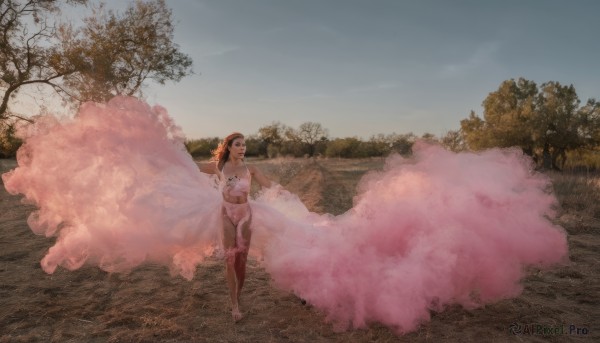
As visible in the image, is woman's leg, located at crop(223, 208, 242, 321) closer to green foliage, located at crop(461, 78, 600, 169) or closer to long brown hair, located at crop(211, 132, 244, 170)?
long brown hair, located at crop(211, 132, 244, 170)

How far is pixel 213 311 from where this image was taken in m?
5.41

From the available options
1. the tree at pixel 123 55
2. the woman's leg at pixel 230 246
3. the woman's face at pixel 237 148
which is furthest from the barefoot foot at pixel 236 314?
the tree at pixel 123 55

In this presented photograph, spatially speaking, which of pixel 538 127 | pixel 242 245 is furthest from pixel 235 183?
pixel 538 127

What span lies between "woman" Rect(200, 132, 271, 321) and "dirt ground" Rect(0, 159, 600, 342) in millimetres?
616

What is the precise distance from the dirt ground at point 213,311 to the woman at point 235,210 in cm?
62

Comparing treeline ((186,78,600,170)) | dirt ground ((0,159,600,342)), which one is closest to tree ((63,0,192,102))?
dirt ground ((0,159,600,342))

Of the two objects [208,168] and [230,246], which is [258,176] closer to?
[208,168]

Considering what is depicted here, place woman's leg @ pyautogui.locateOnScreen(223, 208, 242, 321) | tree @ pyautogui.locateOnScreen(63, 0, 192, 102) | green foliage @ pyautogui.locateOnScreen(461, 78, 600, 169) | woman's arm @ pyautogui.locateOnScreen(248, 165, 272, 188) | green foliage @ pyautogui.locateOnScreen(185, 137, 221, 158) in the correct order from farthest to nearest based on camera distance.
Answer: green foliage @ pyautogui.locateOnScreen(185, 137, 221, 158) → green foliage @ pyautogui.locateOnScreen(461, 78, 600, 169) → tree @ pyautogui.locateOnScreen(63, 0, 192, 102) → woman's arm @ pyautogui.locateOnScreen(248, 165, 272, 188) → woman's leg @ pyautogui.locateOnScreen(223, 208, 242, 321)

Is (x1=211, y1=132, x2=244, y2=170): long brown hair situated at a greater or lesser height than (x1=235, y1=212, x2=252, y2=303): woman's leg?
greater

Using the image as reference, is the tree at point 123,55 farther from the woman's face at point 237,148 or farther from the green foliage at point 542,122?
the green foliage at point 542,122

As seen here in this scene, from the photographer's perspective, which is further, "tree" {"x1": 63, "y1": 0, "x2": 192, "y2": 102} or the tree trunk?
the tree trunk

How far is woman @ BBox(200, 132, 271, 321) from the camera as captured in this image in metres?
4.91

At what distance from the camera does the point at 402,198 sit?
5.05m

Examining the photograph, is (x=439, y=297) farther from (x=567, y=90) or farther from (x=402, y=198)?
(x=567, y=90)
